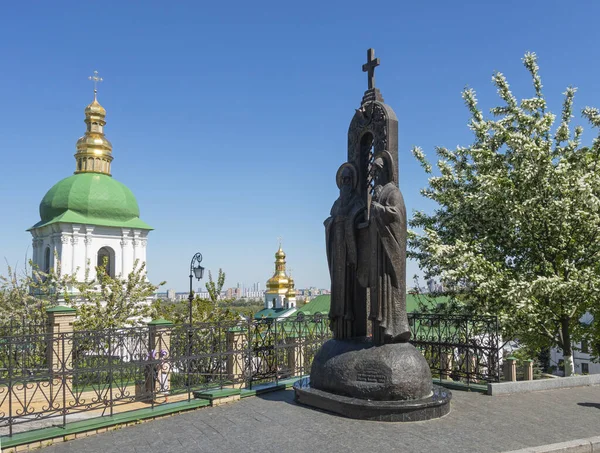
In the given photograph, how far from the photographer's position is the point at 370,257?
26.7ft

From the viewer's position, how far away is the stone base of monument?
7.23 metres

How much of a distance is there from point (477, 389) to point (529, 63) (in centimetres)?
900

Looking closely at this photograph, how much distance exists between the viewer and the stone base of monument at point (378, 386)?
23.7 ft

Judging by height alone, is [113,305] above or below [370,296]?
below

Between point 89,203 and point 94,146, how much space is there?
Result: 4400mm

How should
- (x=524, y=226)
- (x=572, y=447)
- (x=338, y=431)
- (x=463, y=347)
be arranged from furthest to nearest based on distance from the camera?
(x=524, y=226) < (x=463, y=347) < (x=338, y=431) < (x=572, y=447)

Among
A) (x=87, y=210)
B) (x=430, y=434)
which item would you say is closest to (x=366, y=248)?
(x=430, y=434)

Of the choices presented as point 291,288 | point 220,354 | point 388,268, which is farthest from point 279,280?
point 388,268

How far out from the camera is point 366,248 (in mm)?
8414

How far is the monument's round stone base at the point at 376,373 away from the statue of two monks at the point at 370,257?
0.24 m

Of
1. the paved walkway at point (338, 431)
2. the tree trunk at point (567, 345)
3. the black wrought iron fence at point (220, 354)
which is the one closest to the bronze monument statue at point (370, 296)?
the paved walkway at point (338, 431)

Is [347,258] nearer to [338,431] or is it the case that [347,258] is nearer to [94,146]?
[338,431]

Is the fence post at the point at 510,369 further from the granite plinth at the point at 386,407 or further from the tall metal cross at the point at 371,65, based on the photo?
the tall metal cross at the point at 371,65

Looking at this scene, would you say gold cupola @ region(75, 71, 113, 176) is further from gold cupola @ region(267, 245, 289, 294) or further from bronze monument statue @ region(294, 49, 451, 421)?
bronze monument statue @ region(294, 49, 451, 421)
